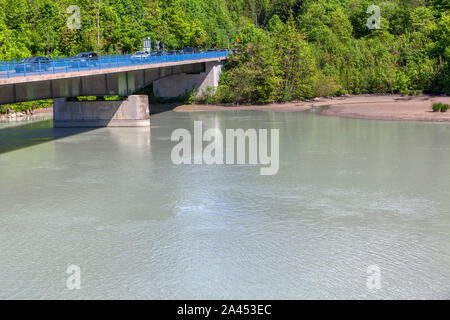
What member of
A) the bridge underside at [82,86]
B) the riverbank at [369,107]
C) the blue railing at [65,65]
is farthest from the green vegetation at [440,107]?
the bridge underside at [82,86]

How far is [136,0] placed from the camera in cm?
13125

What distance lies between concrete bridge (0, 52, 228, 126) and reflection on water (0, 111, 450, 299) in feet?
19.6

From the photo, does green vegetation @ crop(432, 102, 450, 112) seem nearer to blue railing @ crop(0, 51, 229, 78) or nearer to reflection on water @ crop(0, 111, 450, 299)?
reflection on water @ crop(0, 111, 450, 299)

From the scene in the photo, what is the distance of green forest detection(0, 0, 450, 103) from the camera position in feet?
289

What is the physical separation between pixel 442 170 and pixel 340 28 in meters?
86.8

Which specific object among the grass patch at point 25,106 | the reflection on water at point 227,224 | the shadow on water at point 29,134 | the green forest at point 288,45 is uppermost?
A: the green forest at point 288,45

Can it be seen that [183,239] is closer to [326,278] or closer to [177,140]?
[326,278]

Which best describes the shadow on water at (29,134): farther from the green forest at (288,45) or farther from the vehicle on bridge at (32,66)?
the green forest at (288,45)

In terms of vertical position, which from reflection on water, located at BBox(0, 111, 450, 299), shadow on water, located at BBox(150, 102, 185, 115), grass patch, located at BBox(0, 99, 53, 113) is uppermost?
grass patch, located at BBox(0, 99, 53, 113)

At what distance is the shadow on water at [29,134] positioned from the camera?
48688 millimetres

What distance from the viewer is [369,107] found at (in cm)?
7512

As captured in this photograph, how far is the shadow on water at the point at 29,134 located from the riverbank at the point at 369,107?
26.0 metres

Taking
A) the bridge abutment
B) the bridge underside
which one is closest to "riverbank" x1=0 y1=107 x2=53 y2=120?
the bridge underside

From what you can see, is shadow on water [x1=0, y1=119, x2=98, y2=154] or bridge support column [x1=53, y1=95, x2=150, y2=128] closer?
shadow on water [x1=0, y1=119, x2=98, y2=154]
